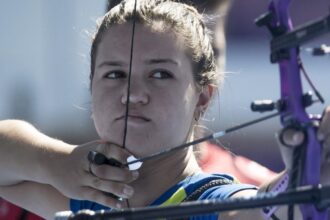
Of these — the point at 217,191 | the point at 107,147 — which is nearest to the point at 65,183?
the point at 107,147

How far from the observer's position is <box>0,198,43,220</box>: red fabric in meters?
2.28

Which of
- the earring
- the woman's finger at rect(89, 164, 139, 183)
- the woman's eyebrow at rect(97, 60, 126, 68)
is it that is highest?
the woman's eyebrow at rect(97, 60, 126, 68)

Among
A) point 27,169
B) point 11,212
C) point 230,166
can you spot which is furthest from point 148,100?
point 230,166

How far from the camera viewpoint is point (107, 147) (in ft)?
4.98

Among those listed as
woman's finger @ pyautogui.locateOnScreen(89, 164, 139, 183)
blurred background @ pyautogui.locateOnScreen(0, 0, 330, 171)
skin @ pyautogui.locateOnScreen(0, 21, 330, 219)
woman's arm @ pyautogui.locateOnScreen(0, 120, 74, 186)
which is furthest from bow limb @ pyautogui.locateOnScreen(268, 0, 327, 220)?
blurred background @ pyautogui.locateOnScreen(0, 0, 330, 171)

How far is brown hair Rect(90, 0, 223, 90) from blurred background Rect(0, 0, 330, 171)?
1086mm

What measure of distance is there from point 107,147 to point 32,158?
1.04ft

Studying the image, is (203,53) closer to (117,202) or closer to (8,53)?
(117,202)

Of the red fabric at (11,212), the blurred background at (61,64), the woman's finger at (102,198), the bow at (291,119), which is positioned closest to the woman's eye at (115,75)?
the woman's finger at (102,198)

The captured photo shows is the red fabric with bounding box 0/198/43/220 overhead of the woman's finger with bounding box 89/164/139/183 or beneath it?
beneath

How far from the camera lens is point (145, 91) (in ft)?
5.09

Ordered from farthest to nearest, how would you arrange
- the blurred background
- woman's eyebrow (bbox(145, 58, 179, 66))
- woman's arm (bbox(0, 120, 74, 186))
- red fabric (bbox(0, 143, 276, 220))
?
1. the blurred background
2. red fabric (bbox(0, 143, 276, 220))
3. woman's arm (bbox(0, 120, 74, 186))
4. woman's eyebrow (bbox(145, 58, 179, 66))

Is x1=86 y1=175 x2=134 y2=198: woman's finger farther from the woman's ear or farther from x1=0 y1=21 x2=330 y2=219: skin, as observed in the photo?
the woman's ear

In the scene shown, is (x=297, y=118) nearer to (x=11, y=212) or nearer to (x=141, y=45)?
(x=141, y=45)
